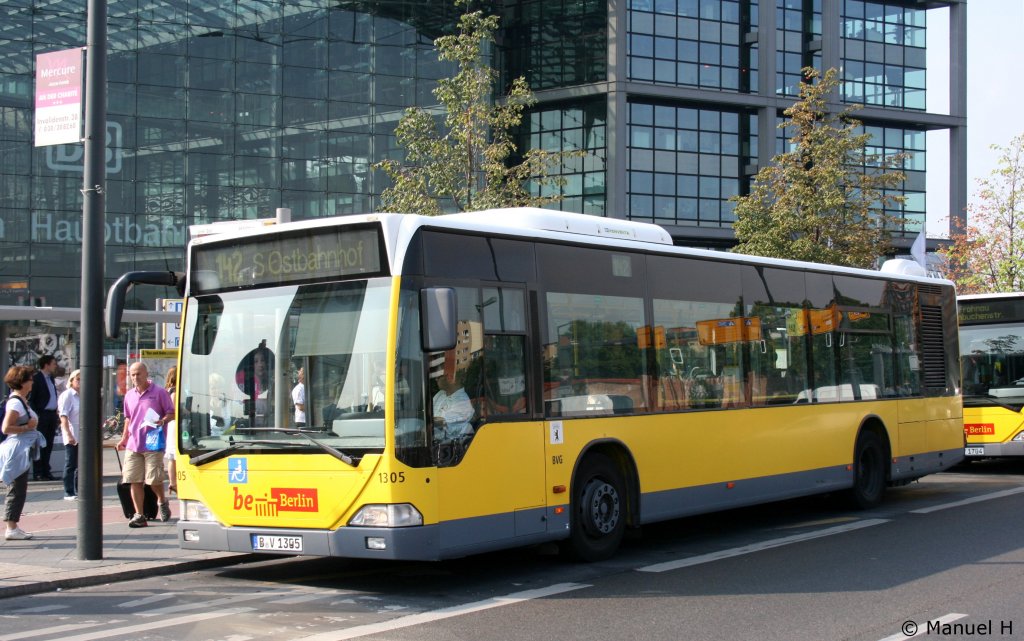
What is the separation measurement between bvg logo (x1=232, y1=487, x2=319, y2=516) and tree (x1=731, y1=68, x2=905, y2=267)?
21.6 m

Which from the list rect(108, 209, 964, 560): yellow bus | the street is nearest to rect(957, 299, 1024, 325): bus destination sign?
the street

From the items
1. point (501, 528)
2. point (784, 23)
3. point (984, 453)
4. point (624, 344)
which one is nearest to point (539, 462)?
point (501, 528)

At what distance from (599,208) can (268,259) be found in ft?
121

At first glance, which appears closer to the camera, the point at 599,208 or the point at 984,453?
the point at 984,453

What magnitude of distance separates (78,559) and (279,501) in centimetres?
263

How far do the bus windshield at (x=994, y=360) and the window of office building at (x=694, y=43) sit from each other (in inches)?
1088

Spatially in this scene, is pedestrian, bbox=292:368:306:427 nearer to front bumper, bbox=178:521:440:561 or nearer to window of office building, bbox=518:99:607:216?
front bumper, bbox=178:521:440:561

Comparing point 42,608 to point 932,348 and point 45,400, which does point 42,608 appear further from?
point 932,348

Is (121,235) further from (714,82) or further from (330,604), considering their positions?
(330,604)

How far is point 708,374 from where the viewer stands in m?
12.1

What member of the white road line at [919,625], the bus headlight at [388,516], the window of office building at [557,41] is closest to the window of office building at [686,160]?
the window of office building at [557,41]

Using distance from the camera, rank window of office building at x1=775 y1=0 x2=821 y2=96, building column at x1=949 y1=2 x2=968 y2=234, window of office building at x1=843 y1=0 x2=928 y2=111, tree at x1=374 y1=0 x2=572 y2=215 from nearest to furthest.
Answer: tree at x1=374 y1=0 x2=572 y2=215, window of office building at x1=775 y1=0 x2=821 y2=96, window of office building at x1=843 y1=0 x2=928 y2=111, building column at x1=949 y1=2 x2=968 y2=234

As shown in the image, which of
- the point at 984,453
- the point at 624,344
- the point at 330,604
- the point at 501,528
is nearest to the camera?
the point at 330,604

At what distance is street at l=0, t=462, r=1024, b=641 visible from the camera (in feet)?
25.4
